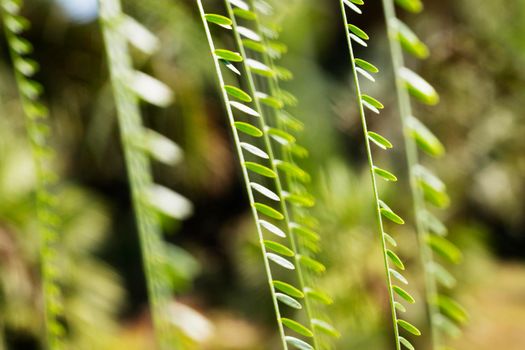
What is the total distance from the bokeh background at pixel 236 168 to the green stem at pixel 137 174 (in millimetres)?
1037

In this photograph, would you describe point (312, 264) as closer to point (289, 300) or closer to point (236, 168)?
point (289, 300)

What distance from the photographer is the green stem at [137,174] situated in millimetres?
257

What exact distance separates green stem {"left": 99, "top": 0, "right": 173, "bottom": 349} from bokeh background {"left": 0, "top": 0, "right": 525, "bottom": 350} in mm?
1037

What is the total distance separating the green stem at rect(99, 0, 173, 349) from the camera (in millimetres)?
257

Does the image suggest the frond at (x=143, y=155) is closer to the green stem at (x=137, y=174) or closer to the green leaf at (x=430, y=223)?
the green stem at (x=137, y=174)

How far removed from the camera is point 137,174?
0.91ft

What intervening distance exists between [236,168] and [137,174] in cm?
241

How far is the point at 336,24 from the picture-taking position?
2.97 metres

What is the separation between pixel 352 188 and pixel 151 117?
0.72 meters

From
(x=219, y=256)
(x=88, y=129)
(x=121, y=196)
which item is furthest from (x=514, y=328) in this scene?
(x=88, y=129)

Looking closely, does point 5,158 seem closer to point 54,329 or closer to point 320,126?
point 320,126

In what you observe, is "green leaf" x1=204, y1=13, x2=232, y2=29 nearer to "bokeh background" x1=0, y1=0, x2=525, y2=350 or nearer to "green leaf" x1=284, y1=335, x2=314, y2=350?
Answer: "green leaf" x1=284, y1=335, x2=314, y2=350

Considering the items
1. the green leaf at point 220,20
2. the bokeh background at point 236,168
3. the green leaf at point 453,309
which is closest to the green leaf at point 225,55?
the green leaf at point 220,20

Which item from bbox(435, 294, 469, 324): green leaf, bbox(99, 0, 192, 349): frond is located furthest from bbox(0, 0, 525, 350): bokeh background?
bbox(435, 294, 469, 324): green leaf
